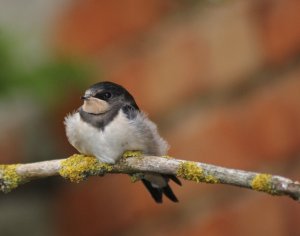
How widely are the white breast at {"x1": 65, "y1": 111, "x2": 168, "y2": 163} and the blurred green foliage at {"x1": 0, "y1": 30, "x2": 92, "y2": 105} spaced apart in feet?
0.93

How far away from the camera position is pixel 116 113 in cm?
143

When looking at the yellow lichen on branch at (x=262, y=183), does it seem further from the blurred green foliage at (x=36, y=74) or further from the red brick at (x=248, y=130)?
the red brick at (x=248, y=130)

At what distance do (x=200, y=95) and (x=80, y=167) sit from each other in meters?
1.20

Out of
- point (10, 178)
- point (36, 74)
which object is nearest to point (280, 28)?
point (36, 74)

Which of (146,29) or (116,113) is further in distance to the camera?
(146,29)

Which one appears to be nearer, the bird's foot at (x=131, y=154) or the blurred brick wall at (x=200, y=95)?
the bird's foot at (x=131, y=154)

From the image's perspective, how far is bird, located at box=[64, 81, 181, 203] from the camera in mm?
1389

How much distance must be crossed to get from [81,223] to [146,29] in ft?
1.98

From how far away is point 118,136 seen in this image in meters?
1.41

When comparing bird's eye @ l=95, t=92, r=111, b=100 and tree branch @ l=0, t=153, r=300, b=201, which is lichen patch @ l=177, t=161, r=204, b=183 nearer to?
tree branch @ l=0, t=153, r=300, b=201

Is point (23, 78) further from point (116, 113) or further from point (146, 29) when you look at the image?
point (146, 29)

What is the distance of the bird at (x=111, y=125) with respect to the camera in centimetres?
139

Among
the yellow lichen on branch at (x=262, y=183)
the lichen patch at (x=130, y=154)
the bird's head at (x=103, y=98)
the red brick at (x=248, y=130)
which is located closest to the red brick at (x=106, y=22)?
the red brick at (x=248, y=130)

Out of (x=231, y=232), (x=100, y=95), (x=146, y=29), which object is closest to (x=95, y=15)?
(x=146, y=29)
